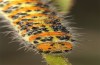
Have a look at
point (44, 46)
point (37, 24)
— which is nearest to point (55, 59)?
point (44, 46)

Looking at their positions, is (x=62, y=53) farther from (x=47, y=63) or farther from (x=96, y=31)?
(x=96, y=31)

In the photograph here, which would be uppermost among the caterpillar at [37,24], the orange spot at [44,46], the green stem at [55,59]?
the caterpillar at [37,24]

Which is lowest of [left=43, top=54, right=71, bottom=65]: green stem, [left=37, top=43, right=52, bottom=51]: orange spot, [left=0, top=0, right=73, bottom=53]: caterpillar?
[left=43, top=54, right=71, bottom=65]: green stem

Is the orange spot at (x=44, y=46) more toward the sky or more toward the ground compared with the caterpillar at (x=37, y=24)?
more toward the ground

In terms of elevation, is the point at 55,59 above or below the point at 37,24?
below

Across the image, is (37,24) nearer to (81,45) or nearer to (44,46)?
(44,46)

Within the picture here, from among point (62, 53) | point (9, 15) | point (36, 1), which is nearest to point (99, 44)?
point (62, 53)
